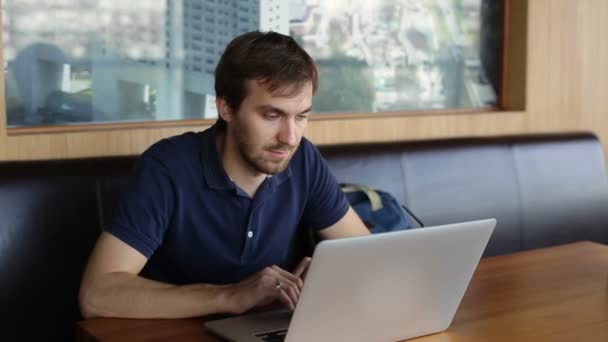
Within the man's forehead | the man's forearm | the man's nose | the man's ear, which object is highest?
the man's forehead

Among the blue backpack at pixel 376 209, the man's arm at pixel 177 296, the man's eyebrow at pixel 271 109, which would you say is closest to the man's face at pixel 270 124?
the man's eyebrow at pixel 271 109

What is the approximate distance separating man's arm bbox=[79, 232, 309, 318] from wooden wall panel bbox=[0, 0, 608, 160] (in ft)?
3.95

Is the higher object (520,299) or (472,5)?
(472,5)

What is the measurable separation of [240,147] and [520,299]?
66 centimetres

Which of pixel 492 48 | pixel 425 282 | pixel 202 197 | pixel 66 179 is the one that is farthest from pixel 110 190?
pixel 492 48

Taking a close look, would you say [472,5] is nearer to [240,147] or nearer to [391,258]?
[240,147]

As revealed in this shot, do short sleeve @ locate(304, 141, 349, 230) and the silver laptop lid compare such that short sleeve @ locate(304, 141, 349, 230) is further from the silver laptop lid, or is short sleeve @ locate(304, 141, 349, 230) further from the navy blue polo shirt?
the silver laptop lid

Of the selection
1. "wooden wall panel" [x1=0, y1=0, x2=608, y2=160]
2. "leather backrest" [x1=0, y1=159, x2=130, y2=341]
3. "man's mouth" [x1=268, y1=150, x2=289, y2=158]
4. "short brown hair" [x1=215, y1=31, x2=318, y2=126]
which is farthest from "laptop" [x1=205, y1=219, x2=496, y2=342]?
"wooden wall panel" [x1=0, y1=0, x2=608, y2=160]

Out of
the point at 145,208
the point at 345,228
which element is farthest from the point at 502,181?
the point at 145,208

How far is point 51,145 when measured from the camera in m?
2.40

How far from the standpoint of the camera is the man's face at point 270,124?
6.40 ft

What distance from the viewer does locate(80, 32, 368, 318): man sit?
187 centimetres

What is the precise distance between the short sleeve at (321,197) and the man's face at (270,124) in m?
0.24

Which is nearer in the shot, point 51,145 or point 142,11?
point 51,145
